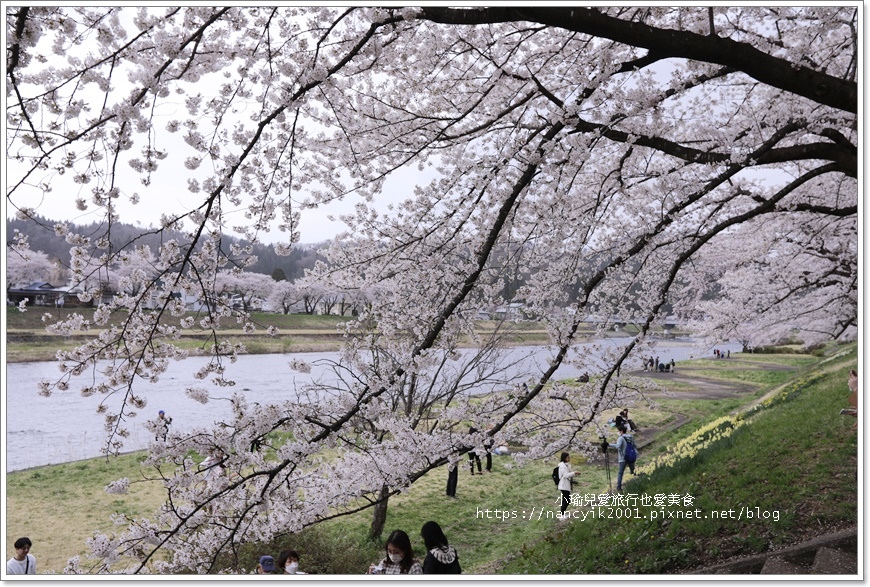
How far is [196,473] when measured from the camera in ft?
4.83

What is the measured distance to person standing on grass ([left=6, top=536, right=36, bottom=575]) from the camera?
2.04 metres

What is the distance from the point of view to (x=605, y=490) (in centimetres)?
353

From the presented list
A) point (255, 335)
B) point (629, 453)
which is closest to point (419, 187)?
point (255, 335)

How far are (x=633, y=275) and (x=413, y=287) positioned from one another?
1.11 metres

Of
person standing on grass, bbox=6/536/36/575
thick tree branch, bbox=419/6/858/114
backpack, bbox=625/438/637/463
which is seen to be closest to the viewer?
thick tree branch, bbox=419/6/858/114

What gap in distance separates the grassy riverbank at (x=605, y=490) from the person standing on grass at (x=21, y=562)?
666 mm

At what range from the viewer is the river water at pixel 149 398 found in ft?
6.04

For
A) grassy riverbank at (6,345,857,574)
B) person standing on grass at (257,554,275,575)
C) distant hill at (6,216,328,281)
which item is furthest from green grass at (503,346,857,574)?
distant hill at (6,216,328,281)

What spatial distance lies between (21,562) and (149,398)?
1.02 m

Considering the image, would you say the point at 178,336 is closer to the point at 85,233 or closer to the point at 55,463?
the point at 85,233

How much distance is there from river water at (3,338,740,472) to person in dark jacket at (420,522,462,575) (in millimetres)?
704

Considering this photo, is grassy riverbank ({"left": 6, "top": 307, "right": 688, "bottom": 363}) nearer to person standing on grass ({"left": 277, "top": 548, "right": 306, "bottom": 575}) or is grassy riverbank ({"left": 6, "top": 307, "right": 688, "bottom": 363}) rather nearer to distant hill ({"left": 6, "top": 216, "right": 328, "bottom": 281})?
distant hill ({"left": 6, "top": 216, "right": 328, "bottom": 281})
